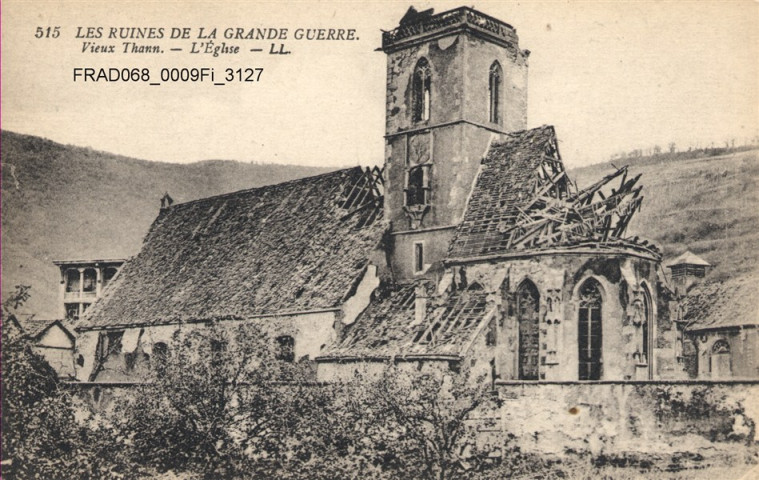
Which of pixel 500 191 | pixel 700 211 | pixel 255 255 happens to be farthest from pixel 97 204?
pixel 500 191

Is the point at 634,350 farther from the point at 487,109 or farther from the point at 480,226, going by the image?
the point at 487,109

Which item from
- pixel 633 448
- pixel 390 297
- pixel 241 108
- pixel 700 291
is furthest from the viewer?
pixel 700 291

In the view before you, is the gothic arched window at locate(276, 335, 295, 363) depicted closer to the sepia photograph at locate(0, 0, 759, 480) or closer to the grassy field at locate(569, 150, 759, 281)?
the sepia photograph at locate(0, 0, 759, 480)

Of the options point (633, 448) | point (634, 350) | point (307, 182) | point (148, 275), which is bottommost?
point (633, 448)

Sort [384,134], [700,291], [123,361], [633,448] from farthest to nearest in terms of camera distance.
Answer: [700,291] < [123,361] < [384,134] < [633,448]

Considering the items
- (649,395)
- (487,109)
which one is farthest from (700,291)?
(649,395)

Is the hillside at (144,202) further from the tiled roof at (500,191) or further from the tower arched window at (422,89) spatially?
the tower arched window at (422,89)

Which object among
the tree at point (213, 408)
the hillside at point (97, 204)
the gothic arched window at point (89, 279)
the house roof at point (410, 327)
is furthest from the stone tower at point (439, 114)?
the hillside at point (97, 204)

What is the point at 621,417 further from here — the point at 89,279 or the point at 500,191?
the point at 89,279
